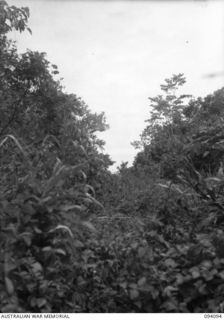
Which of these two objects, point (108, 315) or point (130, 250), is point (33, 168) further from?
point (108, 315)

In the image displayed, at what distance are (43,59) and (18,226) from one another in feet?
10.7

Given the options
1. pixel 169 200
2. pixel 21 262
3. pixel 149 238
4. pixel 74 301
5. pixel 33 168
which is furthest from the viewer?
pixel 169 200

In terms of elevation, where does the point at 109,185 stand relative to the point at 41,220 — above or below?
above

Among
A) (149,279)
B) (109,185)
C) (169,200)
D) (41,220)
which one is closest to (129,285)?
(149,279)

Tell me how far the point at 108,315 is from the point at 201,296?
1.83ft

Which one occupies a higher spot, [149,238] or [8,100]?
[8,100]

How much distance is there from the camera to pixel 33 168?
2631mm

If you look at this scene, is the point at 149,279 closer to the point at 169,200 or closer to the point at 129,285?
the point at 129,285

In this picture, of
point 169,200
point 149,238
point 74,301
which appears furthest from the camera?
point 169,200

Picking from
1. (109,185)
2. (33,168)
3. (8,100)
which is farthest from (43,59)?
(33,168)

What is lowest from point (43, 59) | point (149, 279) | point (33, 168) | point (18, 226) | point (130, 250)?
point (149, 279)

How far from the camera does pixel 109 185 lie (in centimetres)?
627

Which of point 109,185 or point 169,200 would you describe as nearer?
point 169,200

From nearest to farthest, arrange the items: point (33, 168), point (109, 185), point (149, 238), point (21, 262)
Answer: point (21, 262) < point (33, 168) < point (149, 238) < point (109, 185)
